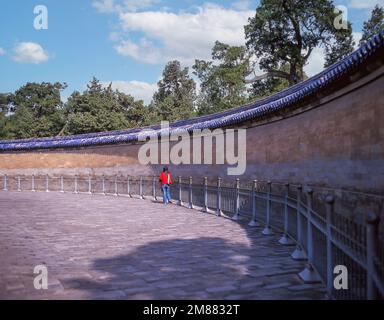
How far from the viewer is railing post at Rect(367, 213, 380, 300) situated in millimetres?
3361

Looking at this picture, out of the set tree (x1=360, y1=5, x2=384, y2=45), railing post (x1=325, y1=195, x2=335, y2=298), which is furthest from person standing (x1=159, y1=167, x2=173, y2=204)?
tree (x1=360, y1=5, x2=384, y2=45)

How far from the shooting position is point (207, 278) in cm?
564

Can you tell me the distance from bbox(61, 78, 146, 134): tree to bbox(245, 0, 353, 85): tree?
13.7 meters

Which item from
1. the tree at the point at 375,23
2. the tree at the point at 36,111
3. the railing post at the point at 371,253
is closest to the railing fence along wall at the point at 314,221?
the railing post at the point at 371,253

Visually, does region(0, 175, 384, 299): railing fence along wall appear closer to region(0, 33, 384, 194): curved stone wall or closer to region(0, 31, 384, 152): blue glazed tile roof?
region(0, 33, 384, 194): curved stone wall

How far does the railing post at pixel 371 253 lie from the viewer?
3361 mm

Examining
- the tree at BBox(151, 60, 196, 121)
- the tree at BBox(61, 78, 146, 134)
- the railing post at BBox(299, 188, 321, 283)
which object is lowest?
the railing post at BBox(299, 188, 321, 283)

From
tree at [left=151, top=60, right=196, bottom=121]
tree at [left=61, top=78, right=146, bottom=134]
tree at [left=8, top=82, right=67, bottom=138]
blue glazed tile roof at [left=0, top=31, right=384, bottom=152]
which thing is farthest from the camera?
tree at [left=151, top=60, right=196, bottom=121]

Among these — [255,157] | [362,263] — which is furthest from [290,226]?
[255,157]

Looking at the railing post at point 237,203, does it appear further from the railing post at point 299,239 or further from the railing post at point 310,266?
the railing post at point 310,266

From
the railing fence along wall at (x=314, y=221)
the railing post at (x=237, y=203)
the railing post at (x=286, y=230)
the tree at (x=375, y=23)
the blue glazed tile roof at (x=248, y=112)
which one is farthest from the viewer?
the tree at (x=375, y=23)

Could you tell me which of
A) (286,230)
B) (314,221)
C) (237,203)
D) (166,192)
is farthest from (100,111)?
(314,221)

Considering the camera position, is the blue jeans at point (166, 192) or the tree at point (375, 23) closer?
the blue jeans at point (166, 192)

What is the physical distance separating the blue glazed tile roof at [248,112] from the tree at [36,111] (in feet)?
49.8
